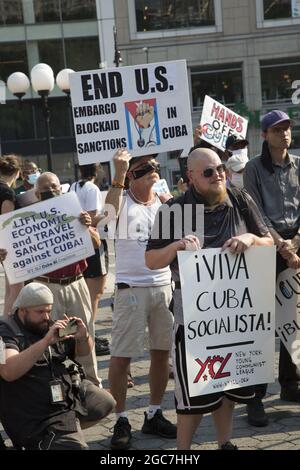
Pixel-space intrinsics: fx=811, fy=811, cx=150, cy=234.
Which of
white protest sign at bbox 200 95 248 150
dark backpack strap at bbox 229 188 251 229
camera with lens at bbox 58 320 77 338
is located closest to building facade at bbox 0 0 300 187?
white protest sign at bbox 200 95 248 150

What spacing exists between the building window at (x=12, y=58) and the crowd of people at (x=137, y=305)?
3053cm

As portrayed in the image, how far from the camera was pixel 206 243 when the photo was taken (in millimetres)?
4234

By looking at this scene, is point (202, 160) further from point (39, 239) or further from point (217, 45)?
point (217, 45)

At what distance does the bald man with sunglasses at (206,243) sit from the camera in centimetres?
412

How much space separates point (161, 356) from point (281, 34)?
103 ft

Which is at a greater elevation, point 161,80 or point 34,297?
point 161,80

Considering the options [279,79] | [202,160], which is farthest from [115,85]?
[279,79]

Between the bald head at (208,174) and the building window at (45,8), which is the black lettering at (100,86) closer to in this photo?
the bald head at (208,174)

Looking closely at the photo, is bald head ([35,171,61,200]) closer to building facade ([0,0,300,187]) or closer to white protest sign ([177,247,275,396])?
white protest sign ([177,247,275,396])

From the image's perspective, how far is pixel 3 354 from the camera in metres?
4.09

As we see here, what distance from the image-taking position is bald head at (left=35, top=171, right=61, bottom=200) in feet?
18.5

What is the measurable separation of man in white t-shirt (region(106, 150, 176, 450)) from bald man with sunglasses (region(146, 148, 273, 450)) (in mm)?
856

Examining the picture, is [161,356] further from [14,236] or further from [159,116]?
[159,116]

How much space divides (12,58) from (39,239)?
32501 millimetres
